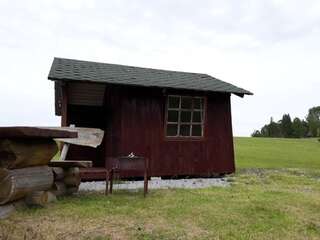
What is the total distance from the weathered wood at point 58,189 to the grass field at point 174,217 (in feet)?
0.68

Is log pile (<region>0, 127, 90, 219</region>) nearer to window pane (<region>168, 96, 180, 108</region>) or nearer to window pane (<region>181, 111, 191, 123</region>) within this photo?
window pane (<region>168, 96, 180, 108</region>)

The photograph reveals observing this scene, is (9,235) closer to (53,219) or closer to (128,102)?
(53,219)

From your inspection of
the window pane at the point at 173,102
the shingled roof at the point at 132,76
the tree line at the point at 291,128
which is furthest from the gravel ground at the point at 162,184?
the tree line at the point at 291,128

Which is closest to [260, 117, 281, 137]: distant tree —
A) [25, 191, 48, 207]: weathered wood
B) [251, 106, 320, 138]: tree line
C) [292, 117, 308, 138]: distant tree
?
[251, 106, 320, 138]: tree line

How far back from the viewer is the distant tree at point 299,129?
74.6m

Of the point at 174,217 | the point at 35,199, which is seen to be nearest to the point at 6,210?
the point at 35,199

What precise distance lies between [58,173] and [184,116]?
5.90 metres

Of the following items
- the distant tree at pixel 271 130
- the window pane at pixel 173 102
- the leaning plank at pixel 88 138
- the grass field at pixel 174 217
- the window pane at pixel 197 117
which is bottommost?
the grass field at pixel 174 217

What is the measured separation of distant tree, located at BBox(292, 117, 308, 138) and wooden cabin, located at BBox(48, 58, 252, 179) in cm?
6278

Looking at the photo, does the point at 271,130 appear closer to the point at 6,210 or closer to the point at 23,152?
the point at 23,152

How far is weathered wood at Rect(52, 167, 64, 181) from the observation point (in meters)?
9.11

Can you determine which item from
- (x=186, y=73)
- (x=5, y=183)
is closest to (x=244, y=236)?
(x=5, y=183)

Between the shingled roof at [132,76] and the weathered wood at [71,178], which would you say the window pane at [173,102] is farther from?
the weathered wood at [71,178]

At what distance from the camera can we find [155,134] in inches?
542
